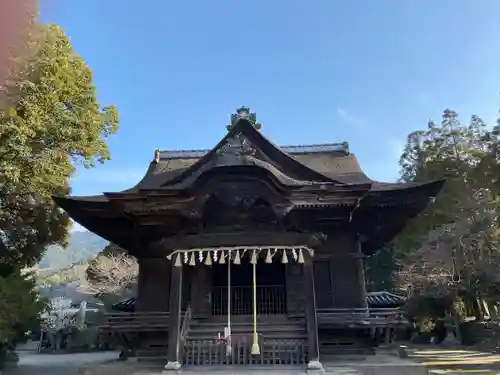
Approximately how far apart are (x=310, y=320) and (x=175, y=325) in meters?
3.06

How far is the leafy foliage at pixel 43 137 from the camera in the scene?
11.9 meters

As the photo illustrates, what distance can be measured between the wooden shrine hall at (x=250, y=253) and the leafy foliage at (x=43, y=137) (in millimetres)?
2626

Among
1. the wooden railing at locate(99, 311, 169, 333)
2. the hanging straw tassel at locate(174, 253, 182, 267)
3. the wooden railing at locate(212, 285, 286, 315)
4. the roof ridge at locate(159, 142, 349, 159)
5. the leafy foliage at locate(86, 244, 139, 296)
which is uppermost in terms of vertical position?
the roof ridge at locate(159, 142, 349, 159)

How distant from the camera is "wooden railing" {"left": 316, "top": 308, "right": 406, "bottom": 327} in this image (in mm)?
9586

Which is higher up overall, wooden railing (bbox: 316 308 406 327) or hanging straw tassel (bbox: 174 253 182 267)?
hanging straw tassel (bbox: 174 253 182 267)

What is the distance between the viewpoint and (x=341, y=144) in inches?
576

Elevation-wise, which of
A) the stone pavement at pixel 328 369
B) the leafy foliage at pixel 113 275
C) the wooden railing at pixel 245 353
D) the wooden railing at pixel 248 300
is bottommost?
the stone pavement at pixel 328 369

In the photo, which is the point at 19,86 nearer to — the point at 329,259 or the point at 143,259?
the point at 143,259

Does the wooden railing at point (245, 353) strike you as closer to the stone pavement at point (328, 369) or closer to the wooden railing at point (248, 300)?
the stone pavement at point (328, 369)

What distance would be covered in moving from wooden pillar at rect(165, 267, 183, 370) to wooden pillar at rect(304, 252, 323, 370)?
2.89 meters

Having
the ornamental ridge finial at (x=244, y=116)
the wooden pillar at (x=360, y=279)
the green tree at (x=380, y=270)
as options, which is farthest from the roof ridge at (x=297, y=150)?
the green tree at (x=380, y=270)

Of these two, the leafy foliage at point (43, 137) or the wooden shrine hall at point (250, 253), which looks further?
the leafy foliage at point (43, 137)

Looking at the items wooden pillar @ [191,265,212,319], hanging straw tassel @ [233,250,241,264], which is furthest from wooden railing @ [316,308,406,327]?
wooden pillar @ [191,265,212,319]

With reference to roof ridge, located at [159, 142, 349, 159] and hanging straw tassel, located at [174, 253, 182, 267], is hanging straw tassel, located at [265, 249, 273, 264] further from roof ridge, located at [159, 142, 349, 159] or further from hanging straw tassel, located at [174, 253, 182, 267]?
roof ridge, located at [159, 142, 349, 159]
